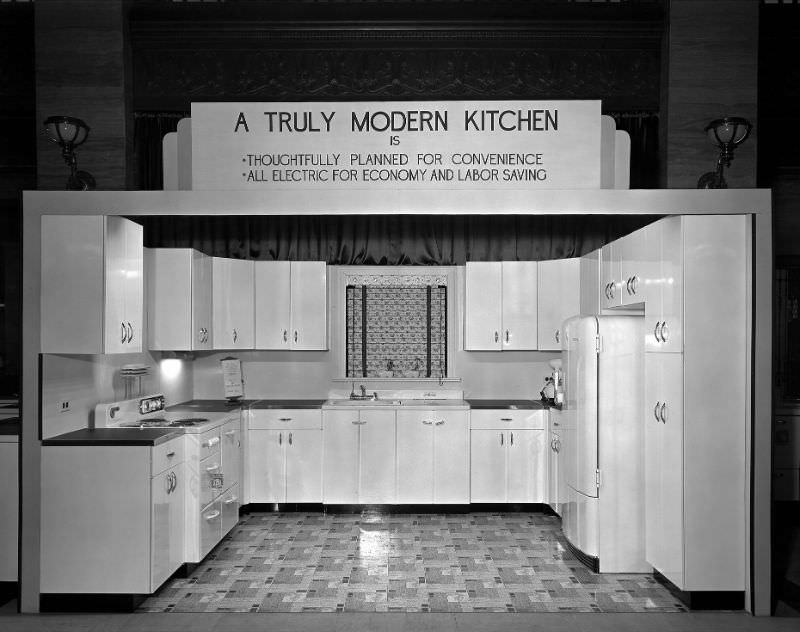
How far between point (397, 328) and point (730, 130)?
3796mm

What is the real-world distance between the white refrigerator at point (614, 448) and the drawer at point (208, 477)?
2737 mm

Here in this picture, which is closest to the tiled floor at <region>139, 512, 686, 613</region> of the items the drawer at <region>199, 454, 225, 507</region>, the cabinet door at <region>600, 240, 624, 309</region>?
the drawer at <region>199, 454, 225, 507</region>

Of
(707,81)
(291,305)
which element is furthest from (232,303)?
(707,81)

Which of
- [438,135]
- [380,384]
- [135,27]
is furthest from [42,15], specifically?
[380,384]

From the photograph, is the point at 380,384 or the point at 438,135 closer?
the point at 438,135

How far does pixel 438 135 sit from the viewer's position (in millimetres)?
4008

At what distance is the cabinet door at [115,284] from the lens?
13.4ft

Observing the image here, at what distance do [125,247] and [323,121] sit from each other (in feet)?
5.10

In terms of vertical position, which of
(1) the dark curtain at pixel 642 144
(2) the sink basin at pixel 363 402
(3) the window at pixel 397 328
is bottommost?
(2) the sink basin at pixel 363 402

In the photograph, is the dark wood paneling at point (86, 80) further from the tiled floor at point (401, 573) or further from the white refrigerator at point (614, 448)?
the white refrigerator at point (614, 448)

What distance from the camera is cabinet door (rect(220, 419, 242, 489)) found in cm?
539

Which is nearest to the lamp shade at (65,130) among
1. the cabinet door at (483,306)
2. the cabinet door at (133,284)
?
the cabinet door at (133,284)

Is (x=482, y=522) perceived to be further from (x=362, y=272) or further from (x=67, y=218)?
(x=67, y=218)

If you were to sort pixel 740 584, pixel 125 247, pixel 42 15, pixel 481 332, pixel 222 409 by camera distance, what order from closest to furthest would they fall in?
pixel 740 584 → pixel 125 247 → pixel 42 15 → pixel 222 409 → pixel 481 332
